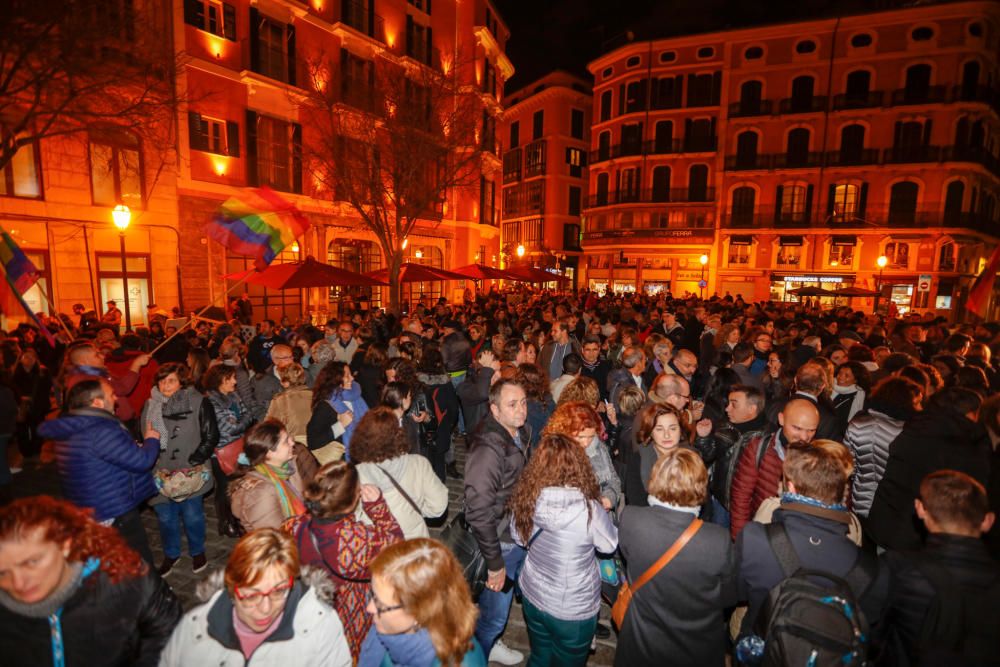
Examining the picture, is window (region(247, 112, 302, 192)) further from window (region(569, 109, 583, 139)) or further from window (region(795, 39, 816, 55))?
window (region(795, 39, 816, 55))

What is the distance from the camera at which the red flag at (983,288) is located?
26.1 feet

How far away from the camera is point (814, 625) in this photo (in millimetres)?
2029

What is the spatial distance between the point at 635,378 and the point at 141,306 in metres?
16.9

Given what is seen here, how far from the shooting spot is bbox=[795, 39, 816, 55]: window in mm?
31812

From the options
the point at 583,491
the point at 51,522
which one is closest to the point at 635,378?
the point at 583,491

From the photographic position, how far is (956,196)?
97.9ft

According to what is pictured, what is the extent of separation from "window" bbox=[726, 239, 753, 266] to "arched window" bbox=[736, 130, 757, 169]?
533 cm

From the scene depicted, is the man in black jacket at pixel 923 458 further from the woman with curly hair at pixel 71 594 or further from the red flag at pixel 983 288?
the red flag at pixel 983 288

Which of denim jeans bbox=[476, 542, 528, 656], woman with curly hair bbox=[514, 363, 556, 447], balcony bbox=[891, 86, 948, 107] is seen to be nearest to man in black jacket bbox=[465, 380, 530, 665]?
denim jeans bbox=[476, 542, 528, 656]

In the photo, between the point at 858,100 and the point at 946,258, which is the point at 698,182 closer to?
the point at 858,100

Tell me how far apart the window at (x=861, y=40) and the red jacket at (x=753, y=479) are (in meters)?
39.0

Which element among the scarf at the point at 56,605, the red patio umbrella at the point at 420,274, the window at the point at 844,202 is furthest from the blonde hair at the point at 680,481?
the window at the point at 844,202

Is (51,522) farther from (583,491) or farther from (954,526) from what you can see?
(954,526)

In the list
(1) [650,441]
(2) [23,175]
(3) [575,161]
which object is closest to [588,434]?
(1) [650,441]
